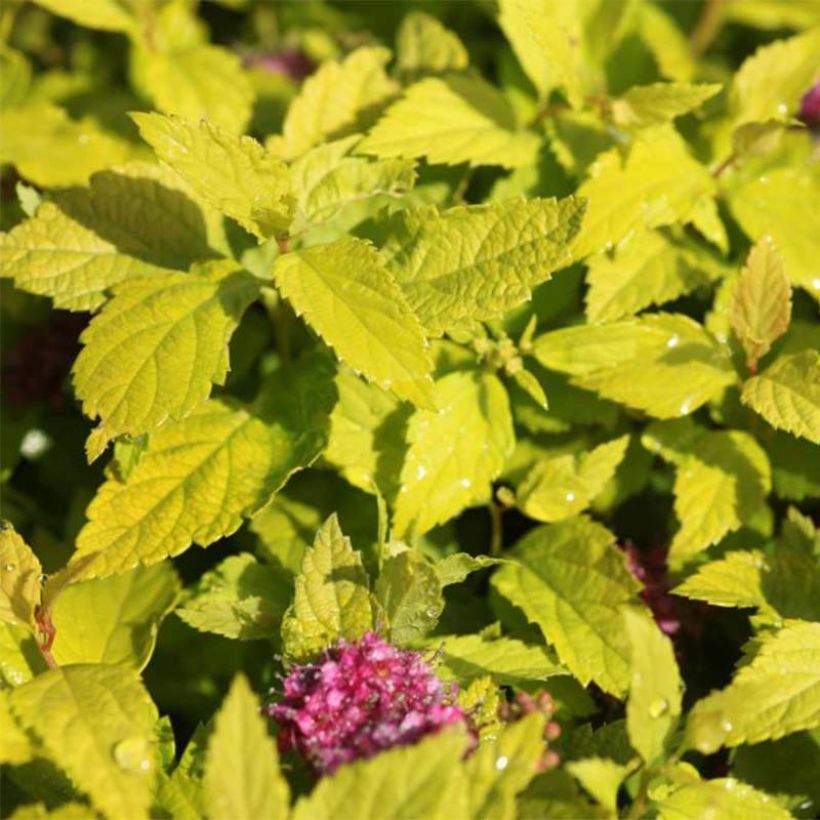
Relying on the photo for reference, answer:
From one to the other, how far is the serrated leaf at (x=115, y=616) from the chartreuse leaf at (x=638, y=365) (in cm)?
79

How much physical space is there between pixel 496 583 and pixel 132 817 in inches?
31.8

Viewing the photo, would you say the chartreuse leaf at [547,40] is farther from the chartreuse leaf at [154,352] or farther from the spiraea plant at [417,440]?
the chartreuse leaf at [154,352]

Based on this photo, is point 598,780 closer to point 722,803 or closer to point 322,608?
point 722,803

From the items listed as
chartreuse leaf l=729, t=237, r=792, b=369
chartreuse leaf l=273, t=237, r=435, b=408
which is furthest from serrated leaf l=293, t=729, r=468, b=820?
chartreuse leaf l=729, t=237, r=792, b=369

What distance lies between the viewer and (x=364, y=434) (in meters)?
2.01

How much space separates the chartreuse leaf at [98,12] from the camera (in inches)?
98.0

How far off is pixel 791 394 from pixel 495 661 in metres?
0.67

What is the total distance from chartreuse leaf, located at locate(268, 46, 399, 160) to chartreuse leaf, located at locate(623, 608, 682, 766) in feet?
4.05

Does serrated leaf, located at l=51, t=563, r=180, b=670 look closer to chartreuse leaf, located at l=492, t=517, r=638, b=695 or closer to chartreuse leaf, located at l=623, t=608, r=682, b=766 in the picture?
chartreuse leaf, located at l=492, t=517, r=638, b=695

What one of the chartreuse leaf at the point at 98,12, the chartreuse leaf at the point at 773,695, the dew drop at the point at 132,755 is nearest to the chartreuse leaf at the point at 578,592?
the chartreuse leaf at the point at 773,695

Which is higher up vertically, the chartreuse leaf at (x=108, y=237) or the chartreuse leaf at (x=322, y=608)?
the chartreuse leaf at (x=108, y=237)

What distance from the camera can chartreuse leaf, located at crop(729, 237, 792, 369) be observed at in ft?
6.30

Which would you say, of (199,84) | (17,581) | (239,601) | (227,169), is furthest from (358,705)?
(199,84)

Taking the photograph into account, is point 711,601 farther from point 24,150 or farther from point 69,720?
point 24,150
